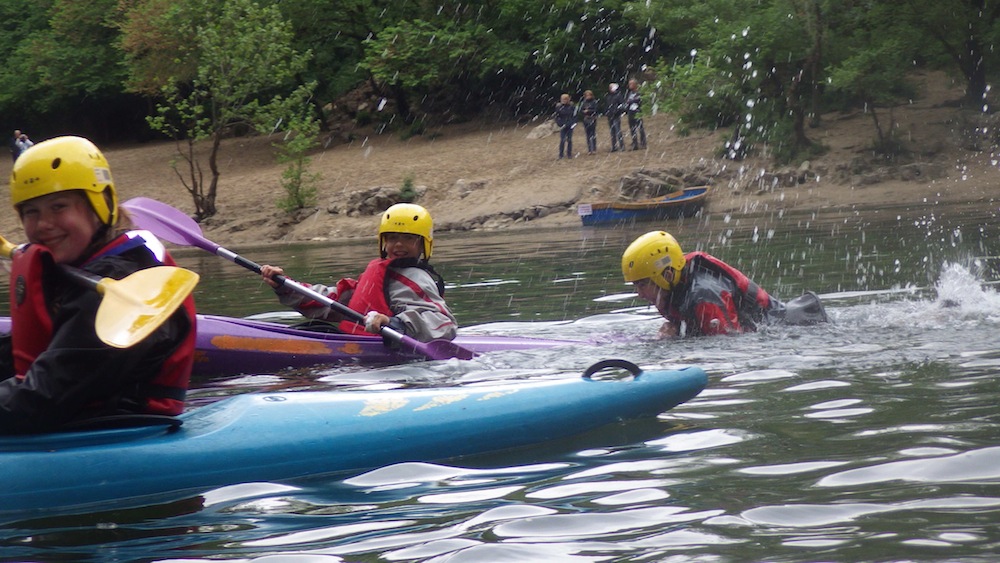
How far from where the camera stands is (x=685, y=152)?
83.4 feet

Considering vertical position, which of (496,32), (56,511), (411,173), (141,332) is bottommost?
(56,511)

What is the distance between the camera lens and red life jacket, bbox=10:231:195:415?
A: 3.88 meters

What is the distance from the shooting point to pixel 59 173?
3812 millimetres

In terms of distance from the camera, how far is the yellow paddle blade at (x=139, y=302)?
354cm

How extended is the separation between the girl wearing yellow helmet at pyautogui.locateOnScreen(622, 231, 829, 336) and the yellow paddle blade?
13.1 ft

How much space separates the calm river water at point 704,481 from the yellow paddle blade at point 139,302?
2.19ft

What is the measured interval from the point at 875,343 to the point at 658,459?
2.97 metres

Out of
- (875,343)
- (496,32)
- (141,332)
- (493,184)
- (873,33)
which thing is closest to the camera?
(141,332)

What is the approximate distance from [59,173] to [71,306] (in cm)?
45

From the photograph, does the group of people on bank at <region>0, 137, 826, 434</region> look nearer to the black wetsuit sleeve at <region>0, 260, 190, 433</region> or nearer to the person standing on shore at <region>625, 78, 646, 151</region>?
the black wetsuit sleeve at <region>0, 260, 190, 433</region>

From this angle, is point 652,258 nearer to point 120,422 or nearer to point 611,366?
point 611,366

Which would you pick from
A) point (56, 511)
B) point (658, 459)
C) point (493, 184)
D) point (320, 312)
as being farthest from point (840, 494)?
point (493, 184)

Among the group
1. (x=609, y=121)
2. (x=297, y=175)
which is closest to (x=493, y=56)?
(x=609, y=121)

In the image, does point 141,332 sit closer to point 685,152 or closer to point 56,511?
point 56,511
